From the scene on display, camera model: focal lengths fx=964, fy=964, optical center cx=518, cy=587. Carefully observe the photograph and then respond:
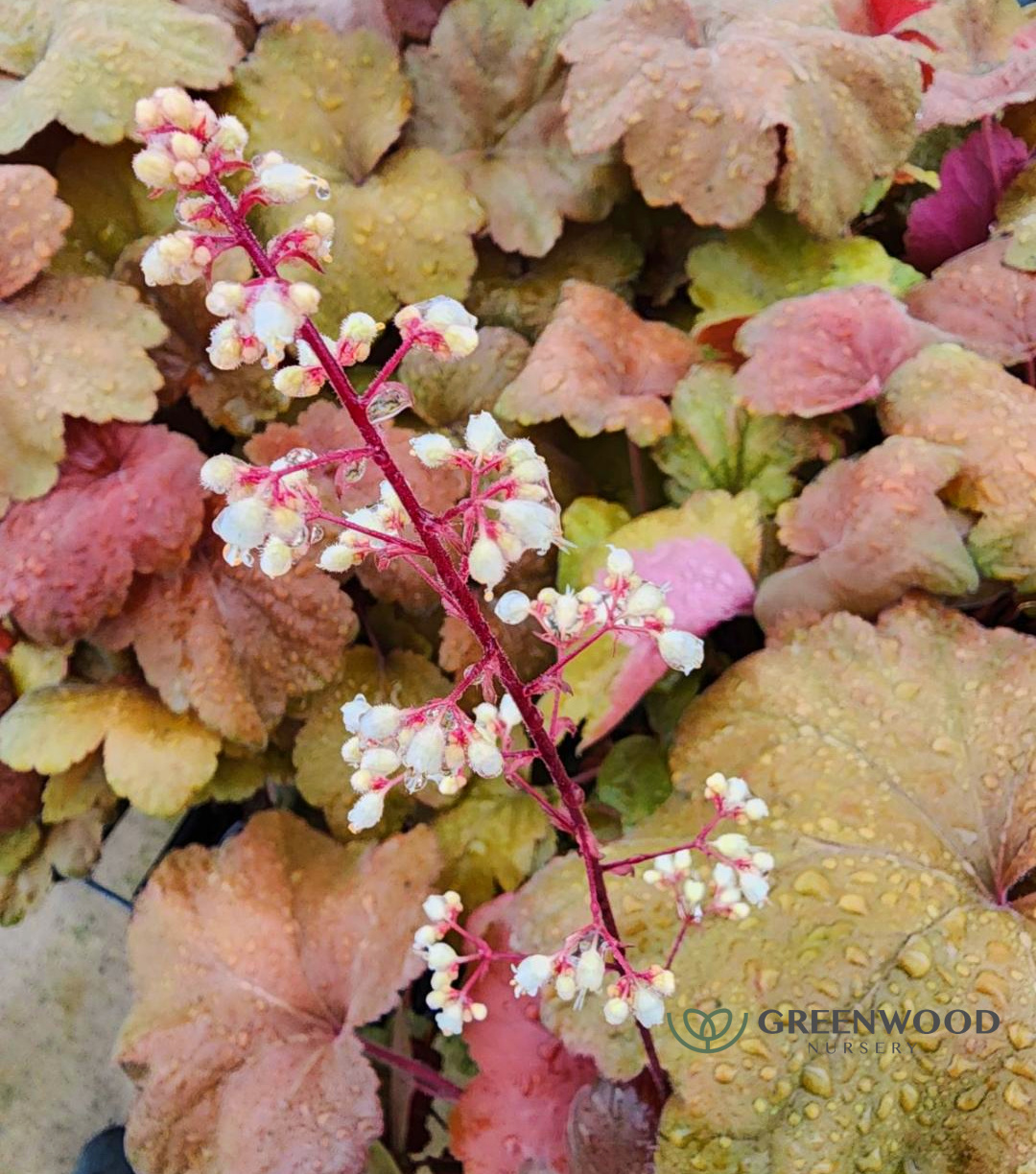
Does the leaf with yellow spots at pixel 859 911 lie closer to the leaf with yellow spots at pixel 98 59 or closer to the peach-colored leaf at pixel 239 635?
the peach-colored leaf at pixel 239 635

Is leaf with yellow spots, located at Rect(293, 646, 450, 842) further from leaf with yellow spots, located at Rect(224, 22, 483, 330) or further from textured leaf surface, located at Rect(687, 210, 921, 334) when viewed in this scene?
textured leaf surface, located at Rect(687, 210, 921, 334)

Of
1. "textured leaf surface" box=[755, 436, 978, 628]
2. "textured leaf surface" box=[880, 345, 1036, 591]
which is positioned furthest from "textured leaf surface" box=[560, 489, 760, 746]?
"textured leaf surface" box=[880, 345, 1036, 591]

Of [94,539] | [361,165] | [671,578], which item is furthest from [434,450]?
[361,165]

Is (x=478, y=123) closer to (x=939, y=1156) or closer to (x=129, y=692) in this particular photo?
(x=129, y=692)

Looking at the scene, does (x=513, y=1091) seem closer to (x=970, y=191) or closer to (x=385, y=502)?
(x=385, y=502)

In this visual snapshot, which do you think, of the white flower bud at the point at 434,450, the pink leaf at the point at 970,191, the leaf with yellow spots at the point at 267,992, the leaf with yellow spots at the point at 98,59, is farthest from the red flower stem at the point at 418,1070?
the pink leaf at the point at 970,191
